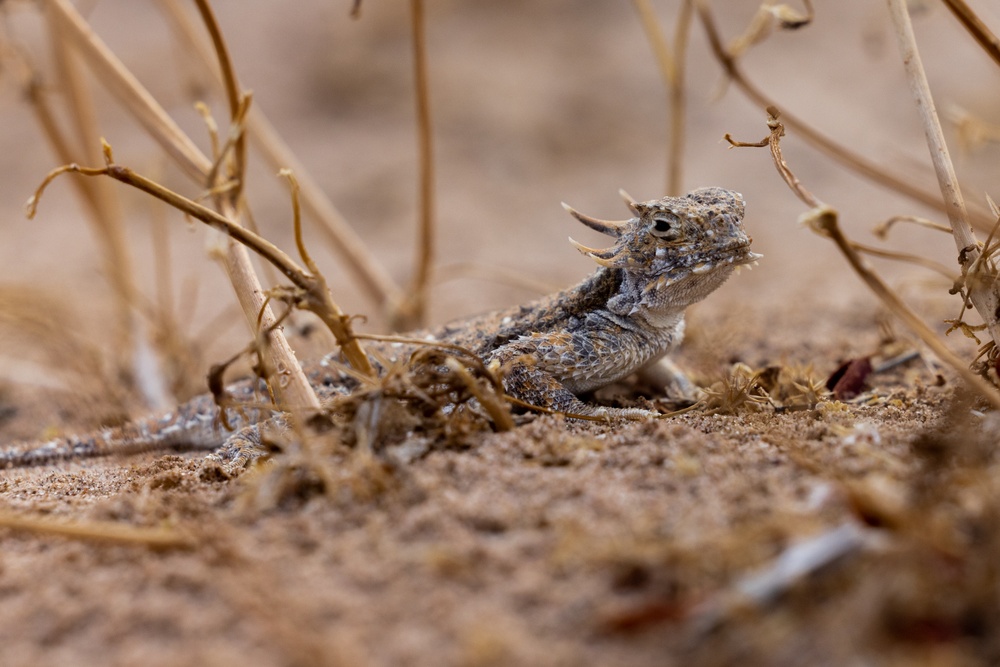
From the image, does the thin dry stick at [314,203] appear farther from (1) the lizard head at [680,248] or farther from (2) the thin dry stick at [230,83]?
(1) the lizard head at [680,248]

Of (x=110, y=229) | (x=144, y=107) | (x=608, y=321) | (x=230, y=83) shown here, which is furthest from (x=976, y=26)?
(x=110, y=229)

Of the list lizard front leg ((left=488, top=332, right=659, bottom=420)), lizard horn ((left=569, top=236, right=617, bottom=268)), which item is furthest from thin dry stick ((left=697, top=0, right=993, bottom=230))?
lizard front leg ((left=488, top=332, right=659, bottom=420))

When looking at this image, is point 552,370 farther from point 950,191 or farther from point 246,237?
point 950,191

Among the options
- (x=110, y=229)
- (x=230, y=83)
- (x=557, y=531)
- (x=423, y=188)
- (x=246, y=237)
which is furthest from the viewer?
(x=110, y=229)

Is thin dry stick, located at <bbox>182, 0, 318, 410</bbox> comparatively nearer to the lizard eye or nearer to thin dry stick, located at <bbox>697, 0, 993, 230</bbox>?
the lizard eye

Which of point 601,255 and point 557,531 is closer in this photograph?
point 557,531

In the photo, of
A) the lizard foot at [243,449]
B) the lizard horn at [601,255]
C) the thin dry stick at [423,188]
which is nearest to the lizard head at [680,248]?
the lizard horn at [601,255]
